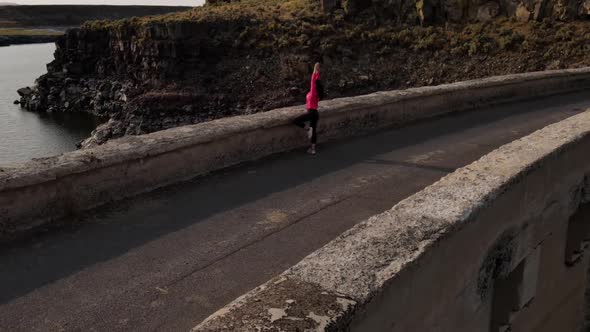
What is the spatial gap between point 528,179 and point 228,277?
290 cm

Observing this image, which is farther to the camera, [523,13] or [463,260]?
[523,13]

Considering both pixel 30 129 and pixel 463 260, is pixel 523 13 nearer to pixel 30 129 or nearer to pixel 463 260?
pixel 30 129

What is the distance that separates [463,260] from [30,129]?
1810 inches

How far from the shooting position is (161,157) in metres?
6.55

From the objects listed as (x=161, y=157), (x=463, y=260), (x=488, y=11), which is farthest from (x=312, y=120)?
(x=488, y=11)

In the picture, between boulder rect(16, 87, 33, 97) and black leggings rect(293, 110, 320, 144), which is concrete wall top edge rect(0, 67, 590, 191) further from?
boulder rect(16, 87, 33, 97)

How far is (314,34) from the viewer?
45.3 m

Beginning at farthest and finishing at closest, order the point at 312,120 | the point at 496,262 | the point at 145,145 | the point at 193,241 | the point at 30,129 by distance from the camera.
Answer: the point at 30,129 < the point at 312,120 < the point at 145,145 < the point at 193,241 < the point at 496,262

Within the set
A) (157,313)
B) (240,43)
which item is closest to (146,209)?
(157,313)

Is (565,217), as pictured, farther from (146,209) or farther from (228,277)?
(146,209)

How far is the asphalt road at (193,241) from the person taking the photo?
13.9 ft

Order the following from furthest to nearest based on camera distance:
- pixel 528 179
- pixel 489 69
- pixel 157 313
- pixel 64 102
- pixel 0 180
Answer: pixel 64 102, pixel 489 69, pixel 528 179, pixel 0 180, pixel 157 313

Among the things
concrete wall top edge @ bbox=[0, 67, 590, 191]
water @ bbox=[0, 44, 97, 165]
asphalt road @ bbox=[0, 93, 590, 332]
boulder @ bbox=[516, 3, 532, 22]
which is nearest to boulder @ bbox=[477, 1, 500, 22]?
boulder @ bbox=[516, 3, 532, 22]

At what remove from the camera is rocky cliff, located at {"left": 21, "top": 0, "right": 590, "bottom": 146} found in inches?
1543
